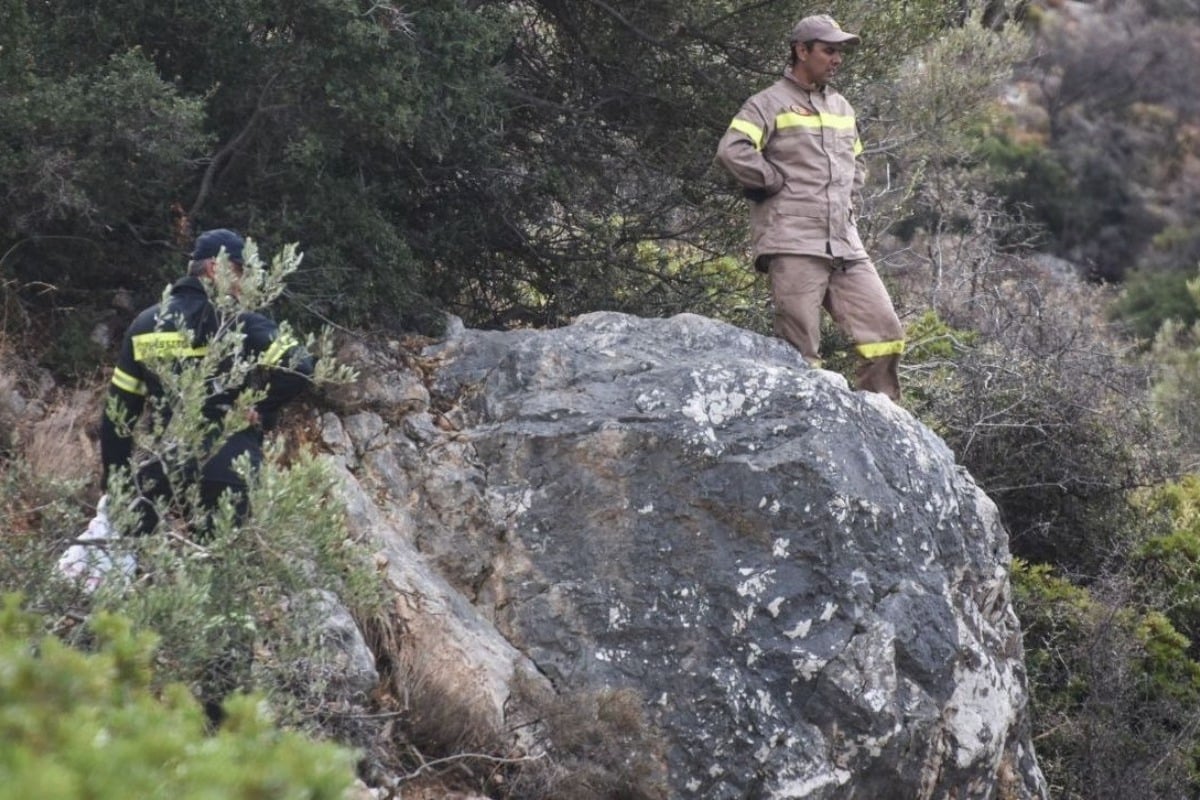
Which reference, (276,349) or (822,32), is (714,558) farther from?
(822,32)

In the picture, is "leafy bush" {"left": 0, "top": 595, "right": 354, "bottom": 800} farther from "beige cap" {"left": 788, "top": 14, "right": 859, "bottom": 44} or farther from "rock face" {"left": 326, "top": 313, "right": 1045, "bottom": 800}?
"beige cap" {"left": 788, "top": 14, "right": 859, "bottom": 44}

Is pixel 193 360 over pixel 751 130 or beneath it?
beneath

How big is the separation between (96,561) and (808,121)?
3927 mm

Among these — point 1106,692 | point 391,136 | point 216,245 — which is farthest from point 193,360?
point 1106,692

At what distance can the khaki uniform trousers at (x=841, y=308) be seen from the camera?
7301 mm

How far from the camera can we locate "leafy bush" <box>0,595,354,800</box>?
2.24 m

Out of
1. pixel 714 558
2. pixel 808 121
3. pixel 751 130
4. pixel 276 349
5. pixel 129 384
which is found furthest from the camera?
pixel 808 121

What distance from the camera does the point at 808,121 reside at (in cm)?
735

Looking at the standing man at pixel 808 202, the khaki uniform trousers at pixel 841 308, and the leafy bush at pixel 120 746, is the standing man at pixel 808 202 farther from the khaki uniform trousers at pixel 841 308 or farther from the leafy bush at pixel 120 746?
the leafy bush at pixel 120 746

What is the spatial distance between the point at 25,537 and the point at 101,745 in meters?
2.87

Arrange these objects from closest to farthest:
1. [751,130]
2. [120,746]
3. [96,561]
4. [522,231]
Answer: [120,746]
[96,561]
[751,130]
[522,231]

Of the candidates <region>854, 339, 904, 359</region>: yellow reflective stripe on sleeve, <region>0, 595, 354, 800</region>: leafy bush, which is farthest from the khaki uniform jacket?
<region>0, 595, 354, 800</region>: leafy bush

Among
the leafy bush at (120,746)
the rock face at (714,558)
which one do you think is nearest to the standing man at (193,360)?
the rock face at (714,558)

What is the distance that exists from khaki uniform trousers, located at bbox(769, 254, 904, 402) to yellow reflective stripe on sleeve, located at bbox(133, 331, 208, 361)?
9.55ft
